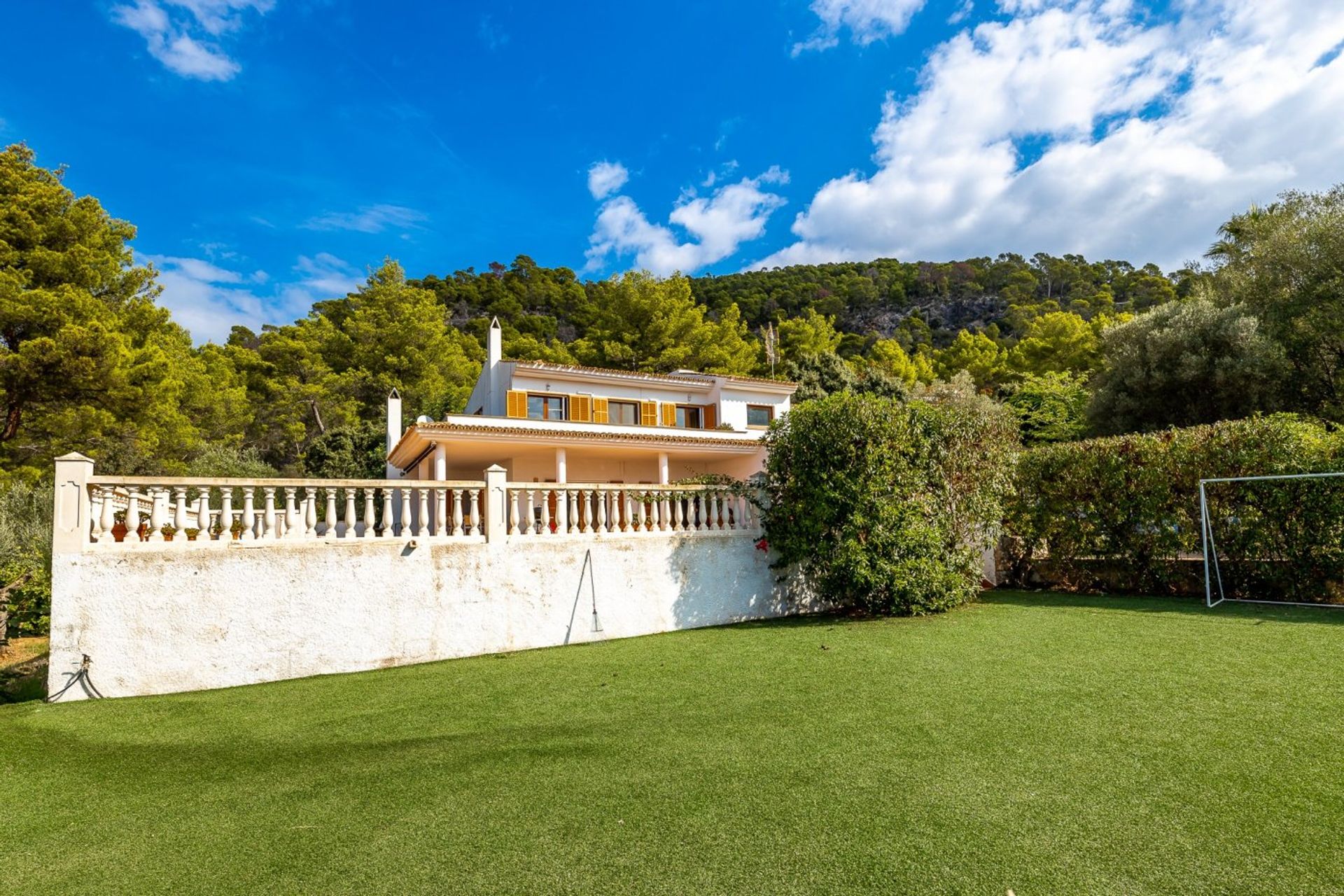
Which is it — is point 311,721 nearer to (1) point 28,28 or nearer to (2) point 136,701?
(2) point 136,701

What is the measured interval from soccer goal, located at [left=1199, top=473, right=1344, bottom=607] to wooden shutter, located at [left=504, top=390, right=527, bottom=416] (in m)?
16.5

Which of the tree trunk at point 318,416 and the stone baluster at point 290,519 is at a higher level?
the tree trunk at point 318,416

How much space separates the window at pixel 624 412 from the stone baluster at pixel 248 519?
14064mm

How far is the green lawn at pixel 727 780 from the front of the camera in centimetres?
291

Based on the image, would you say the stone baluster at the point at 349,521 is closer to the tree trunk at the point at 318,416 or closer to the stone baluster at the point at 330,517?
the stone baluster at the point at 330,517

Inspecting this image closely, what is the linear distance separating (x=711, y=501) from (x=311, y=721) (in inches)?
248

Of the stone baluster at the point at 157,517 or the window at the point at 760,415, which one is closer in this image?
the stone baluster at the point at 157,517

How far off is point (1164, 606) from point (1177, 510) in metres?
1.91

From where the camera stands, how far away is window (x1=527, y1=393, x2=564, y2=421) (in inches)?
802

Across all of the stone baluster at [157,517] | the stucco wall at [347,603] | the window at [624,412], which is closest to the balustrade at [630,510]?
the stucco wall at [347,603]

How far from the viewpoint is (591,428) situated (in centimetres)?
2014

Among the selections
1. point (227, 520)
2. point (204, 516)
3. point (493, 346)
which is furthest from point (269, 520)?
point (493, 346)

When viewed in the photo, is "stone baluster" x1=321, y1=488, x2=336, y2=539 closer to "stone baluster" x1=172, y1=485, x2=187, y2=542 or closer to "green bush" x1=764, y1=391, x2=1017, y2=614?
"stone baluster" x1=172, y1=485, x2=187, y2=542

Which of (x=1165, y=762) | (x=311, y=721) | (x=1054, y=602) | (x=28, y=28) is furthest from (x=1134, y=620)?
(x=28, y=28)
